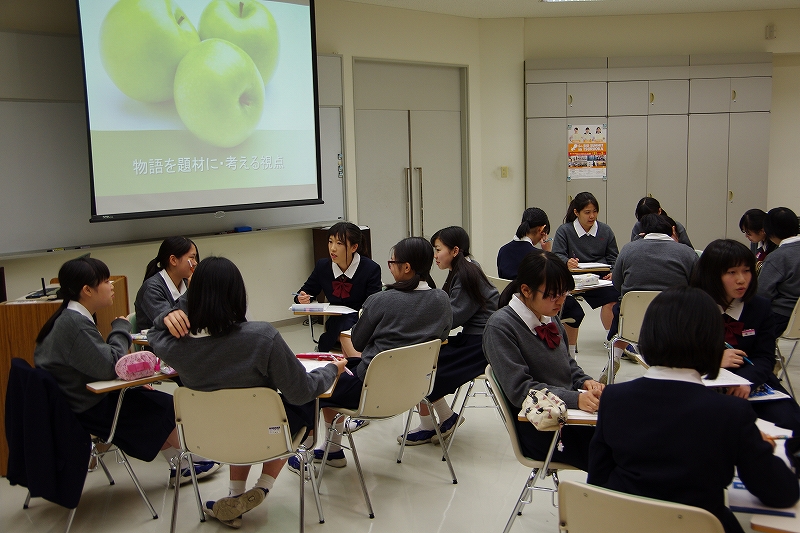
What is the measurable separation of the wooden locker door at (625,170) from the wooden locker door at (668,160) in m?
0.09

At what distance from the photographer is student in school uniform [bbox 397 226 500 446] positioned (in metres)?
3.75

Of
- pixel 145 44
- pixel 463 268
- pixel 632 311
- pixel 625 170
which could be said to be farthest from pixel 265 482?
pixel 625 170

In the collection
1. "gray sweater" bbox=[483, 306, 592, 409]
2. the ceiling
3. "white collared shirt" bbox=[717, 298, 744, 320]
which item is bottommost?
"gray sweater" bbox=[483, 306, 592, 409]

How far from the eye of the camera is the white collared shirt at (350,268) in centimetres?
446

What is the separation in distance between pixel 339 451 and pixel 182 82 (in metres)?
3.36

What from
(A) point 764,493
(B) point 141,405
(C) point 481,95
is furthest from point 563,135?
(A) point 764,493

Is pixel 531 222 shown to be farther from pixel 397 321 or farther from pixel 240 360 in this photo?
pixel 240 360

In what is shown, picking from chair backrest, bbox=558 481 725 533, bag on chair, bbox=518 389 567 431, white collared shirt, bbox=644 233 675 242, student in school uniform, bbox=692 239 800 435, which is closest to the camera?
chair backrest, bbox=558 481 725 533

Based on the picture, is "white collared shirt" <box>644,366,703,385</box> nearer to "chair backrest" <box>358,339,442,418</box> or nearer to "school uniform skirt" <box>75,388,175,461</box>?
"chair backrest" <box>358,339,442,418</box>

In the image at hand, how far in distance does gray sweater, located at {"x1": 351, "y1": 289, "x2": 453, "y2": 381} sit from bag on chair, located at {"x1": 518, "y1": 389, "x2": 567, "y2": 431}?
1013 mm

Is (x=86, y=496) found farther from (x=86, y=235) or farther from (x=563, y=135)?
(x=563, y=135)

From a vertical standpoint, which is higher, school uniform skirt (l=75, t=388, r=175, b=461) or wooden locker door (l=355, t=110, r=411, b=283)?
wooden locker door (l=355, t=110, r=411, b=283)

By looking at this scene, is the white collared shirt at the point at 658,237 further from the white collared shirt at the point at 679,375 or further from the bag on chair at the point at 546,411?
the white collared shirt at the point at 679,375

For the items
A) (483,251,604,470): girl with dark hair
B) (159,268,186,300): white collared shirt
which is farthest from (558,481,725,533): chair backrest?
(159,268,186,300): white collared shirt
